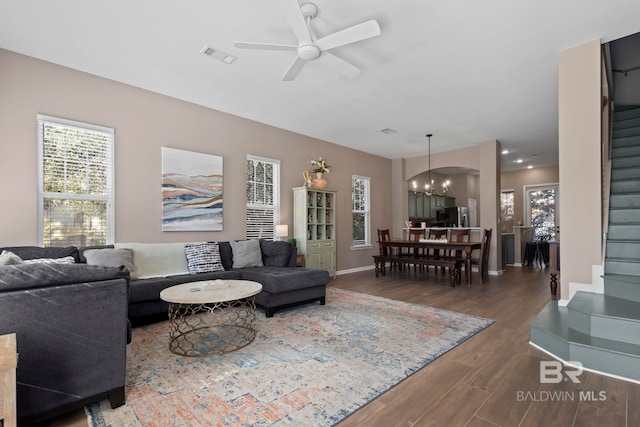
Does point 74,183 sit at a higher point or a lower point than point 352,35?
lower

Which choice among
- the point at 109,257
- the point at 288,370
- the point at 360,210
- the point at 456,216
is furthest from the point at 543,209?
the point at 109,257

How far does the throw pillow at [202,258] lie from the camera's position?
411 centimetres

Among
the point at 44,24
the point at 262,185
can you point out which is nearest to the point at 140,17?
the point at 44,24

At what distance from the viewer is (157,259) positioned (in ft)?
12.9

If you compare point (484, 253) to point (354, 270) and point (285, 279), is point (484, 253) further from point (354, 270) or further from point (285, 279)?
point (285, 279)

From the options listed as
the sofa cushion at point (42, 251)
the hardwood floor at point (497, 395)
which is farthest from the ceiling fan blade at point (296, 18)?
the sofa cushion at point (42, 251)

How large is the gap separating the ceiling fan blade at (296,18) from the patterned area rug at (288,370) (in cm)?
271

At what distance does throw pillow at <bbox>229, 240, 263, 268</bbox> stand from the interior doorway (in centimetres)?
877

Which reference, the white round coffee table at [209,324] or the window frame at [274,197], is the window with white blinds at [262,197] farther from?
the white round coffee table at [209,324]

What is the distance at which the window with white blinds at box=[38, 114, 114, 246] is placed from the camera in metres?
3.48

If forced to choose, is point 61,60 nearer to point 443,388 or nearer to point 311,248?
point 311,248

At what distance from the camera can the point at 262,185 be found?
18.2 feet

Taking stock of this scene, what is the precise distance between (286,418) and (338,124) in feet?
15.9

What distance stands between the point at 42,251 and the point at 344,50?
3.79 meters
